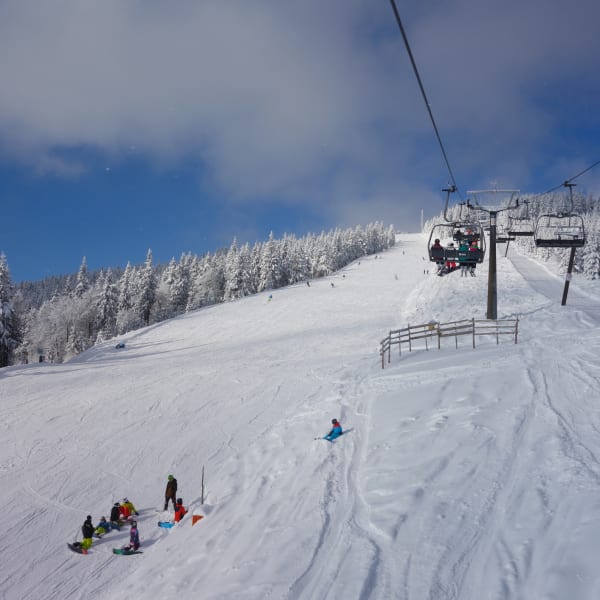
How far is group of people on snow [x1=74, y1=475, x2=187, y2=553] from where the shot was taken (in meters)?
10.7

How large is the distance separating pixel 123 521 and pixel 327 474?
631cm

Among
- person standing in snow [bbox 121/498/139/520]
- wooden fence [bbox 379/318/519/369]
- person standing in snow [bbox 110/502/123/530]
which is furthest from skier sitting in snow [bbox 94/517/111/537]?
wooden fence [bbox 379/318/519/369]

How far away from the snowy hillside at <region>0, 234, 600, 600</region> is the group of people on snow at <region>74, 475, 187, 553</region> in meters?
0.29

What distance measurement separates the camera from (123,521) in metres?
11.8

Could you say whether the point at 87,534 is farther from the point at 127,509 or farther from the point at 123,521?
the point at 127,509

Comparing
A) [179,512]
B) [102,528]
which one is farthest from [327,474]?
[102,528]

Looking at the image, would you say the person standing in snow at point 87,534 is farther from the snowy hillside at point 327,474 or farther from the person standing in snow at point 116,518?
the person standing in snow at point 116,518

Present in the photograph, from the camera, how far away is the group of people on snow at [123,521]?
1067 centimetres

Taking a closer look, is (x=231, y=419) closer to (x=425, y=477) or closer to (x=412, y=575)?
(x=425, y=477)

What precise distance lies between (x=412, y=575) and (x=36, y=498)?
1280 centimetres

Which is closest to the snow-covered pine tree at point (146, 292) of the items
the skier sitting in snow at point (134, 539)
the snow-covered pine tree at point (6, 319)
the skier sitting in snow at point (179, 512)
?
the snow-covered pine tree at point (6, 319)

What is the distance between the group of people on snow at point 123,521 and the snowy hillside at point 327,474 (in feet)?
0.94

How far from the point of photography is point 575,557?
5.61 m

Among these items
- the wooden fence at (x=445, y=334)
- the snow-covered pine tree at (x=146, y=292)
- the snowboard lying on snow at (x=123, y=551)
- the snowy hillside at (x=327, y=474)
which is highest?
the snow-covered pine tree at (x=146, y=292)
